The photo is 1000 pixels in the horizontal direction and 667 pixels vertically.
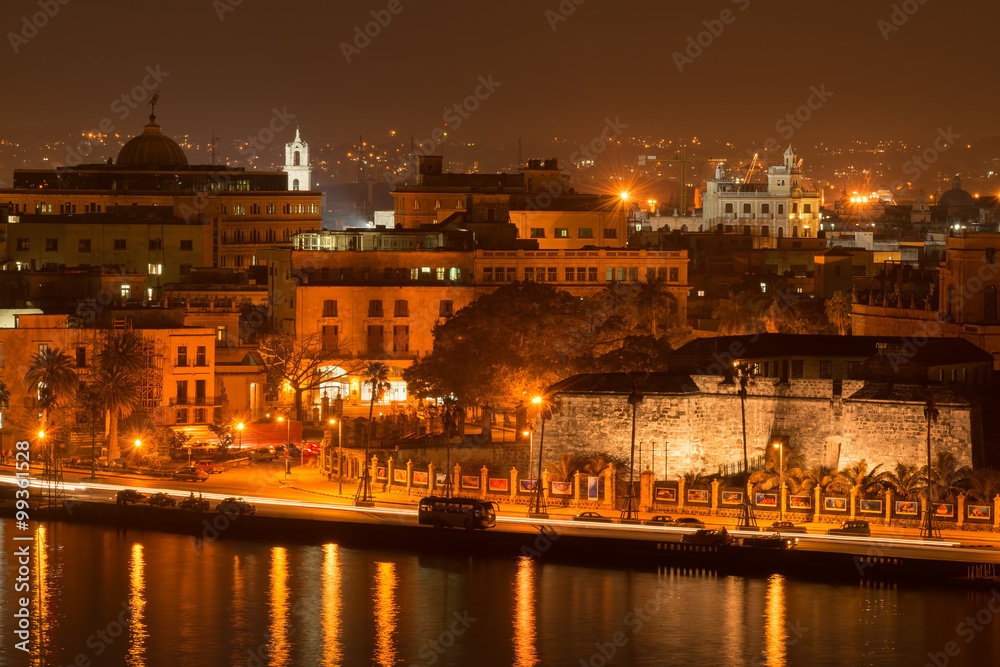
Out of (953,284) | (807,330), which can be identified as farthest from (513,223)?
(953,284)

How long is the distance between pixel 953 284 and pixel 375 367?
27.5 m

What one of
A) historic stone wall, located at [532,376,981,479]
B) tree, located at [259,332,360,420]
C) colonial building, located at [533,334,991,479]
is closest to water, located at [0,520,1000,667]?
historic stone wall, located at [532,376,981,479]

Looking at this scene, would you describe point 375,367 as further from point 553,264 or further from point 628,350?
point 553,264

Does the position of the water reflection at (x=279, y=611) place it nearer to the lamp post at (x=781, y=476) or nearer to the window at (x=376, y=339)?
the lamp post at (x=781, y=476)

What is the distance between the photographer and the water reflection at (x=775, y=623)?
51.4 metres

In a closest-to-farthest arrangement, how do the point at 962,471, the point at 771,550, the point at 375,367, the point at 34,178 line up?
1. the point at 771,550
2. the point at 962,471
3. the point at 375,367
4. the point at 34,178

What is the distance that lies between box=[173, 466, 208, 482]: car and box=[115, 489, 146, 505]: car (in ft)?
14.5

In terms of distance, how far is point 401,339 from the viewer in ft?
308

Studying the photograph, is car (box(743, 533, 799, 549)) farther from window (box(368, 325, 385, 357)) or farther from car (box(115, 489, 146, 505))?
window (box(368, 325, 385, 357))

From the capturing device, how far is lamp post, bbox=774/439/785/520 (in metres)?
61.5

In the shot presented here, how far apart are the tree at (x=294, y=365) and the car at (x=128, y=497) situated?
1750 cm

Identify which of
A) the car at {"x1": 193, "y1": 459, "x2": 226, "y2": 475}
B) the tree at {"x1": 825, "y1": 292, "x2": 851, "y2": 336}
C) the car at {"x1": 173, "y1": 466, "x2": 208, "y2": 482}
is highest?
the tree at {"x1": 825, "y1": 292, "x2": 851, "y2": 336}

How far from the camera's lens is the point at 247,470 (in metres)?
71.1

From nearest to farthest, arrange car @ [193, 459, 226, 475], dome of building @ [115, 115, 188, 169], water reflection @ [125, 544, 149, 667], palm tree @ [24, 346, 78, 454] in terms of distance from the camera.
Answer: water reflection @ [125, 544, 149, 667] → car @ [193, 459, 226, 475] → palm tree @ [24, 346, 78, 454] → dome of building @ [115, 115, 188, 169]
